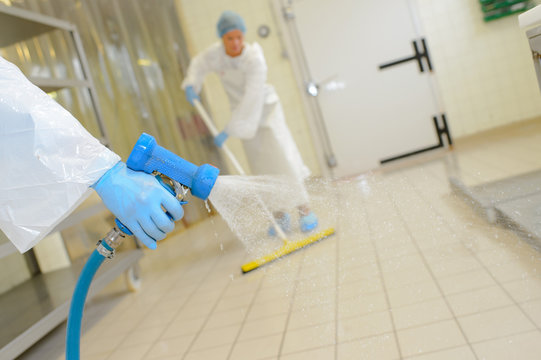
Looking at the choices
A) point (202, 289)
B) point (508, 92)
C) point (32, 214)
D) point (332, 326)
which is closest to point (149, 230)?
point (32, 214)

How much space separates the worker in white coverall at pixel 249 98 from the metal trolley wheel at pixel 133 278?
0.95 m

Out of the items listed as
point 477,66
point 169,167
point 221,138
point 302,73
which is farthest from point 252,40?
point 169,167

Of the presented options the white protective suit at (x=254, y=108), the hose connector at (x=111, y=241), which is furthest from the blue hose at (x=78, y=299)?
the white protective suit at (x=254, y=108)

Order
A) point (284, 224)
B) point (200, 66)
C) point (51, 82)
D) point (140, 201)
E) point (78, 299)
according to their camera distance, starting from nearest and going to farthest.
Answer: point (140, 201) < point (78, 299) < point (51, 82) < point (284, 224) < point (200, 66)

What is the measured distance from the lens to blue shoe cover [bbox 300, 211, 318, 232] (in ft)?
9.20

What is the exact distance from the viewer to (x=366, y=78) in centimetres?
456

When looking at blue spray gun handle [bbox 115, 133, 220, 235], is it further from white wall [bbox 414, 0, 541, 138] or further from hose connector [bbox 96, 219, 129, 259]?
white wall [bbox 414, 0, 541, 138]

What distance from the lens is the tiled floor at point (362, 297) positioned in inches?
58.3

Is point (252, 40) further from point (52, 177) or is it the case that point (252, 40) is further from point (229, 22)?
point (52, 177)

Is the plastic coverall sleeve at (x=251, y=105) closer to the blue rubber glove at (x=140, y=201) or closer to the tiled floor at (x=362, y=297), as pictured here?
the tiled floor at (x=362, y=297)

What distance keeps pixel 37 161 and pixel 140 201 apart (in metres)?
0.24

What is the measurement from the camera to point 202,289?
2701 millimetres

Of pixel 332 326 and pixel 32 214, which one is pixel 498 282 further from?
pixel 32 214

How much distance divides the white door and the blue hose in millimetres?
3706
